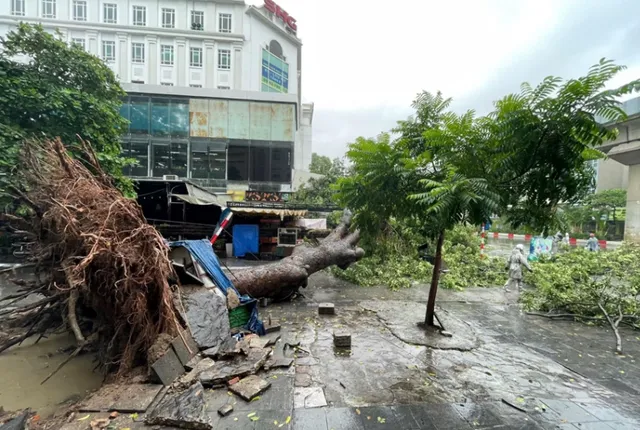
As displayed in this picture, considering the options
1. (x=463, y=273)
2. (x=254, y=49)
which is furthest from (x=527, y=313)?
(x=254, y=49)

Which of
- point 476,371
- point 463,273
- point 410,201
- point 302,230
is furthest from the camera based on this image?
point 302,230

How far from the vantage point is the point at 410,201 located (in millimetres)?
4781

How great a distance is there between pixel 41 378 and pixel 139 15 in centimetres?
4069

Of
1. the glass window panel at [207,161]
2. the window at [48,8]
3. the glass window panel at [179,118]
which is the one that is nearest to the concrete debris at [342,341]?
the glass window panel at [207,161]

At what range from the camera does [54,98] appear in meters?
7.94

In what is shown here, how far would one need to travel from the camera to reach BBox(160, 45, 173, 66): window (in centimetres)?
3247

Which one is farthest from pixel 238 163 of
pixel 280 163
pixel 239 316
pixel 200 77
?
pixel 239 316

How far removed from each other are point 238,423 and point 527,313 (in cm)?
709

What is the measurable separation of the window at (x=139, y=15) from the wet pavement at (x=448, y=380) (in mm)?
40038

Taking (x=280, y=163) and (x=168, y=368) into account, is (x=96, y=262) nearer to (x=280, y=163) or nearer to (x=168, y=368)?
(x=168, y=368)

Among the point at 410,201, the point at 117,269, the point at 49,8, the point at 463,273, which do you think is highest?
the point at 49,8

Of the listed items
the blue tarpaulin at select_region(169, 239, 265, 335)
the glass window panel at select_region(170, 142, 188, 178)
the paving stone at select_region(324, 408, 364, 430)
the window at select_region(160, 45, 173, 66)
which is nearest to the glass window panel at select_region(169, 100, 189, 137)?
the glass window panel at select_region(170, 142, 188, 178)

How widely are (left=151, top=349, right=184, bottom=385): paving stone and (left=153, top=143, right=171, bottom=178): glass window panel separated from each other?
853 inches

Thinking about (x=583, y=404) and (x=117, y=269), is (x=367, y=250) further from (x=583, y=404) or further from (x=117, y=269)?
(x=117, y=269)
